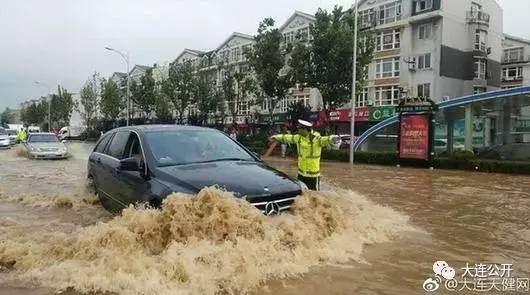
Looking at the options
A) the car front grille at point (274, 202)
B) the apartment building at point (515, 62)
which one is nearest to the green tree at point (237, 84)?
the apartment building at point (515, 62)

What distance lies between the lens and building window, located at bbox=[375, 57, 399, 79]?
45.5m

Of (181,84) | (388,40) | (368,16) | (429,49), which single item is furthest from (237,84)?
(429,49)

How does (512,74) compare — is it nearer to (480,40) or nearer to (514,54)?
(514,54)

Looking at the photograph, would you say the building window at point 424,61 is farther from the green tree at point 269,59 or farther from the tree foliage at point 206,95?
the tree foliage at point 206,95

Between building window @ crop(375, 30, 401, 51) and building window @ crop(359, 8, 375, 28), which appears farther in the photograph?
building window @ crop(359, 8, 375, 28)

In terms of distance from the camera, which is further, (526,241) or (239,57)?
(239,57)

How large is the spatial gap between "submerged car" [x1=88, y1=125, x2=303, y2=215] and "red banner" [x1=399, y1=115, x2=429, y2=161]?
17116mm

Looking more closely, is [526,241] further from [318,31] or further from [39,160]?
[318,31]

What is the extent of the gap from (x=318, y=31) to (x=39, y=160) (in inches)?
656

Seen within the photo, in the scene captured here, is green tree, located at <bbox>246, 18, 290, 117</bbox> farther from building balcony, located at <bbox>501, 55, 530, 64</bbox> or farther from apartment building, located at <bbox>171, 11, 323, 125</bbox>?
building balcony, located at <bbox>501, 55, 530, 64</bbox>

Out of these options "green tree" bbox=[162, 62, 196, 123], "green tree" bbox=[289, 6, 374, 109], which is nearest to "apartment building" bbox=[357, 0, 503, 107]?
"green tree" bbox=[289, 6, 374, 109]

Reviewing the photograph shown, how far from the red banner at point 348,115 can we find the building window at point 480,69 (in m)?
10.9

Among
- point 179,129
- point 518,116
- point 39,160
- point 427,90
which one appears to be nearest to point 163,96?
point 427,90

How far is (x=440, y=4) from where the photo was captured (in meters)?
42.0
